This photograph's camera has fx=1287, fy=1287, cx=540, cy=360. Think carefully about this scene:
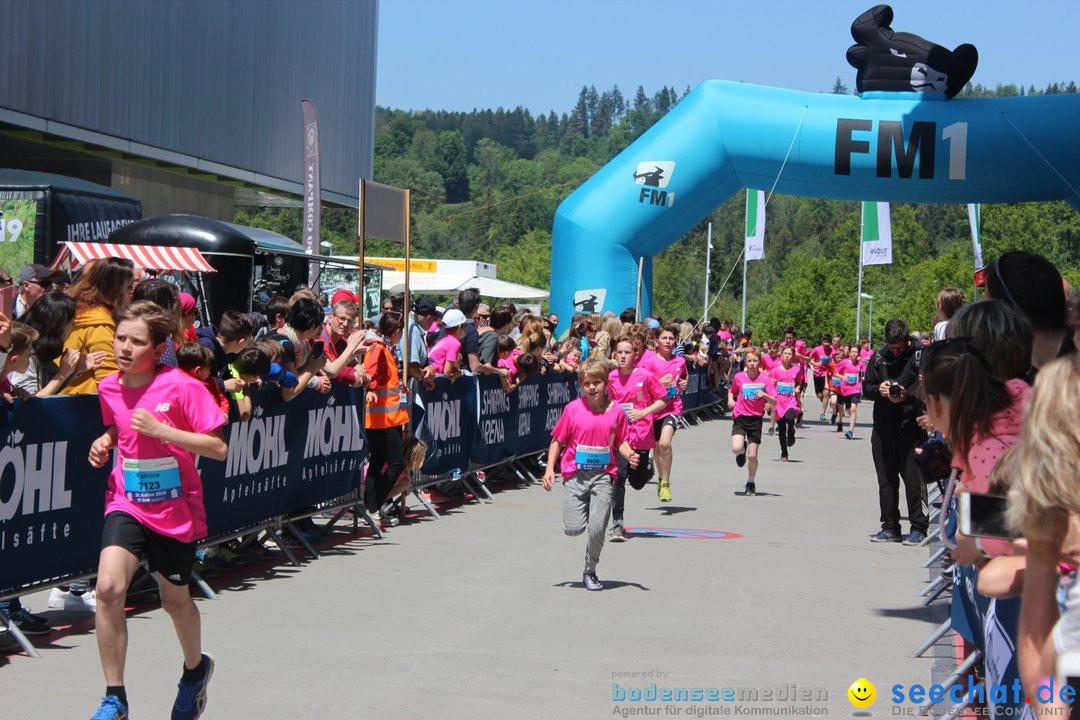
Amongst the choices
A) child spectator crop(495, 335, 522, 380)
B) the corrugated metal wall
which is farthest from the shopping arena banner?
the corrugated metal wall

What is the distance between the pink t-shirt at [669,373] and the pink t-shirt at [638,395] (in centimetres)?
47

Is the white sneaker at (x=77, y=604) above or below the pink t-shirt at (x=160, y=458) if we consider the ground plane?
below

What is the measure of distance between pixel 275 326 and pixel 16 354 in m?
4.38

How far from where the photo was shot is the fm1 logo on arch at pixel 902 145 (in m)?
18.9

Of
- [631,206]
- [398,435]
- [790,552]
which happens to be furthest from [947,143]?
[398,435]

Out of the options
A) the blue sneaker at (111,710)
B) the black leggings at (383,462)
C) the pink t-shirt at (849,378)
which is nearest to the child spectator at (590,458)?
the black leggings at (383,462)

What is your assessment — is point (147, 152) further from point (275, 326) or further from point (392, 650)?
point (392, 650)

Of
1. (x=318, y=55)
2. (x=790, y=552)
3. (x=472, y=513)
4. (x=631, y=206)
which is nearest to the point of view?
(x=790, y=552)

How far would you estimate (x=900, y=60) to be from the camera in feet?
64.7

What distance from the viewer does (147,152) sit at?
95.2 ft

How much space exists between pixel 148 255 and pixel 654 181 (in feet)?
26.4

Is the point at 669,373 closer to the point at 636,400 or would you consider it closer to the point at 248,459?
the point at 636,400

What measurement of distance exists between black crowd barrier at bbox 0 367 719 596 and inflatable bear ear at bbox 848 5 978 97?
830 cm

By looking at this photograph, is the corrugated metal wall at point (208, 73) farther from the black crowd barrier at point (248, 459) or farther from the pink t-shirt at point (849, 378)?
the pink t-shirt at point (849, 378)
